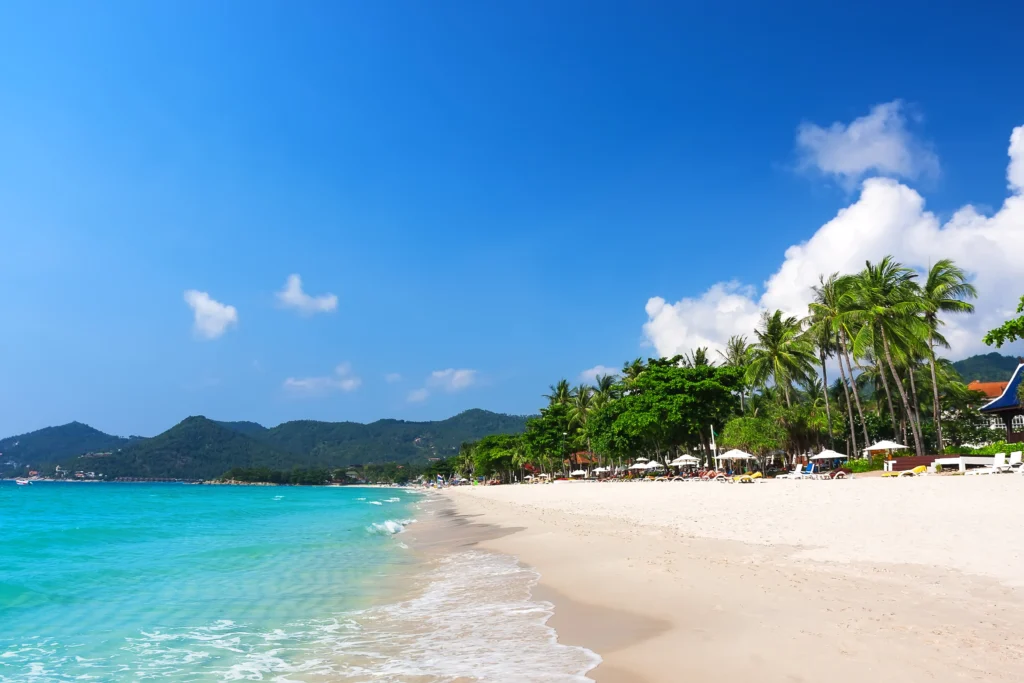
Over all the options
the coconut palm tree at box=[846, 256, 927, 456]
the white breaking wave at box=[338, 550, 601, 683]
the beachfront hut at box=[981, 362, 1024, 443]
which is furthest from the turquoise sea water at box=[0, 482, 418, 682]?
the beachfront hut at box=[981, 362, 1024, 443]

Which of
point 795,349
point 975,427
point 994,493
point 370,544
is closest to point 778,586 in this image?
point 994,493

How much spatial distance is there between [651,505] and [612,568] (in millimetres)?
10295

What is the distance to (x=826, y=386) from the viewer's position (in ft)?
135

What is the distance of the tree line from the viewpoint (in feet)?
116

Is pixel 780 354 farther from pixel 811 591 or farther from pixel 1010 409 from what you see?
pixel 811 591

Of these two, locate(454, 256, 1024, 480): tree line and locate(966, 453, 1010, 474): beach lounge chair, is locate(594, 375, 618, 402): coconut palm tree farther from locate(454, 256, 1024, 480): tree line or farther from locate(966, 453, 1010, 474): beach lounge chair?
locate(966, 453, 1010, 474): beach lounge chair

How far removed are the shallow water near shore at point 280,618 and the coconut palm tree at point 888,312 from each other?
28.3 metres

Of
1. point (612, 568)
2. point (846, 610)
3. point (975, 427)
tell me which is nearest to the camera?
point (846, 610)

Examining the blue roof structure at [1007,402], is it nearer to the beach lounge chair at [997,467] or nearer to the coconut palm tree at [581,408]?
the beach lounge chair at [997,467]

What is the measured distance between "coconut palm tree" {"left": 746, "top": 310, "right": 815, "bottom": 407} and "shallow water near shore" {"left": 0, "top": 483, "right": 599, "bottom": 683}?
3584cm

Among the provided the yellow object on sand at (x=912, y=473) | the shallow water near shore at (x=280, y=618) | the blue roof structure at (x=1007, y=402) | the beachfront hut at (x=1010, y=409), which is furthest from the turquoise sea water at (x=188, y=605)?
the blue roof structure at (x=1007, y=402)

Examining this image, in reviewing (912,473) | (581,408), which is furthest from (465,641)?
(581,408)

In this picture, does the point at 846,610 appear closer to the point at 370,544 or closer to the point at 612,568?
the point at 612,568

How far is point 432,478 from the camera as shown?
158500 millimetres
